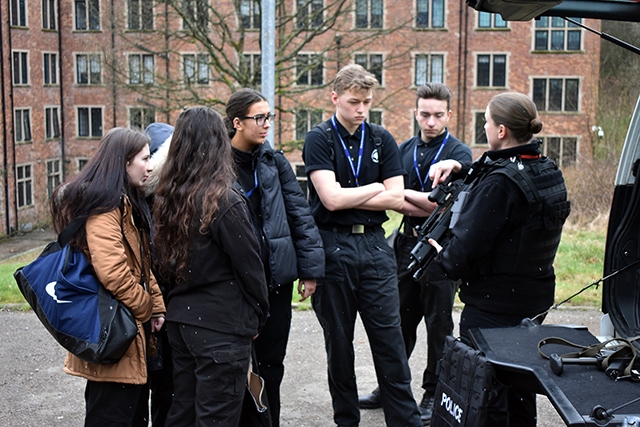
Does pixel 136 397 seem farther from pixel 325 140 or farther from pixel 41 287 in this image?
pixel 325 140

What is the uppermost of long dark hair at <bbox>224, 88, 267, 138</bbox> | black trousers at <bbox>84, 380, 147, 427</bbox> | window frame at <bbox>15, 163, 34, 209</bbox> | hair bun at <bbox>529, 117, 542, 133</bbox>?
long dark hair at <bbox>224, 88, 267, 138</bbox>

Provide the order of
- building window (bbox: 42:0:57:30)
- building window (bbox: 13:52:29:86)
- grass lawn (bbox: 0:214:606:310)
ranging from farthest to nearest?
1. building window (bbox: 42:0:57:30)
2. building window (bbox: 13:52:29:86)
3. grass lawn (bbox: 0:214:606:310)

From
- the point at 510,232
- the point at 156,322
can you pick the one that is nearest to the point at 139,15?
the point at 156,322

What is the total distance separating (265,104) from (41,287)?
1.69 m

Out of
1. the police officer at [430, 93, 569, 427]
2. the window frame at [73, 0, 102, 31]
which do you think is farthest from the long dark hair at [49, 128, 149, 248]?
the window frame at [73, 0, 102, 31]

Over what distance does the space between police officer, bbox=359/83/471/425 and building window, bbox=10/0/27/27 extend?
138 ft

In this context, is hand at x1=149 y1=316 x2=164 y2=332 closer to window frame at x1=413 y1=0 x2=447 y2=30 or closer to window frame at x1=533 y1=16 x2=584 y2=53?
window frame at x1=413 y1=0 x2=447 y2=30

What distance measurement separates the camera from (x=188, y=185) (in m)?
4.00

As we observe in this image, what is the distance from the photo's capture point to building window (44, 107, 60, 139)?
4766 cm

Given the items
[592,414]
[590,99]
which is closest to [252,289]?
[592,414]

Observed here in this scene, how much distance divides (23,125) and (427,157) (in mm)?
43574

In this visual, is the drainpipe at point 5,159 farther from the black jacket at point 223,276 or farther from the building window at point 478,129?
the black jacket at point 223,276

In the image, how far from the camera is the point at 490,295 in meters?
4.24

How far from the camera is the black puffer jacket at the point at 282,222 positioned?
458 cm
